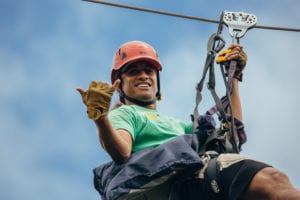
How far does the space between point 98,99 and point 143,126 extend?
2.91 feet

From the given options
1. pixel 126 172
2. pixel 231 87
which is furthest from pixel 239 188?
pixel 231 87

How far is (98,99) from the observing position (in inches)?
211

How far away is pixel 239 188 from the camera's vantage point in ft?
17.5

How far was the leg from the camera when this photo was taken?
5.02 metres

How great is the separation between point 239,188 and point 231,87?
4.53 ft

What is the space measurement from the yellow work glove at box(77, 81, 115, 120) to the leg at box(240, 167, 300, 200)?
1205 mm

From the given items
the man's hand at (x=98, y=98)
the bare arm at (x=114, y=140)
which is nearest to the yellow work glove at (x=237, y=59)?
the bare arm at (x=114, y=140)

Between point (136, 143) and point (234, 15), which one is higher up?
point (234, 15)

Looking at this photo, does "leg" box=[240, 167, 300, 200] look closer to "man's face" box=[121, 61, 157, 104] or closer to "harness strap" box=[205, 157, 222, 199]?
"harness strap" box=[205, 157, 222, 199]

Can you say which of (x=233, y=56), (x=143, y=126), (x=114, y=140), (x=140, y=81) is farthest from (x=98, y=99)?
(x=233, y=56)

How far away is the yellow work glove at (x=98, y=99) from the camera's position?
5355 mm

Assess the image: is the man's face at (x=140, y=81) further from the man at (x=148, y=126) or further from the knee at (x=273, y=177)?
the knee at (x=273, y=177)

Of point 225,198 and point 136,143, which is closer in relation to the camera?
point 225,198

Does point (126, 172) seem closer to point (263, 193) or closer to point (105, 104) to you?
point (105, 104)
